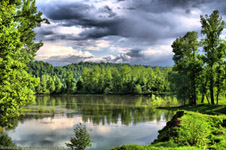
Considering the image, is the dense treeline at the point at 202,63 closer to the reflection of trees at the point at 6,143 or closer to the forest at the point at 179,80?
the forest at the point at 179,80

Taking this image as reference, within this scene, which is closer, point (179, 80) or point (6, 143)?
point (6, 143)

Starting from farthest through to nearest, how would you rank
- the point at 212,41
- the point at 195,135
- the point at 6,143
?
the point at 212,41
the point at 6,143
the point at 195,135

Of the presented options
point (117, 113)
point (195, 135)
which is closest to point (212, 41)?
point (117, 113)

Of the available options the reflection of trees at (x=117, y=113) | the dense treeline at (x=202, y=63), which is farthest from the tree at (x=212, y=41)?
the reflection of trees at (x=117, y=113)

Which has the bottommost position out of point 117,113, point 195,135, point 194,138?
point 117,113

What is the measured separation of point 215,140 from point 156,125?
1939cm

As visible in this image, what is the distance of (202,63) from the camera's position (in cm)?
4784

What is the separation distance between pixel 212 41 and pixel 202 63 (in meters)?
6.30

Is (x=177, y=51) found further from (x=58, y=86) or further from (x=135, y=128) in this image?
(x=58, y=86)

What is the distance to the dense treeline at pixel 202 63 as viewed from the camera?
4284 cm

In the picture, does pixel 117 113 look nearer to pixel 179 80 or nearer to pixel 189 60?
pixel 179 80

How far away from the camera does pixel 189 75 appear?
161ft

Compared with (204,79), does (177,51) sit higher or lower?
higher

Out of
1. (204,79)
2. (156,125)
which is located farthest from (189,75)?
(156,125)
